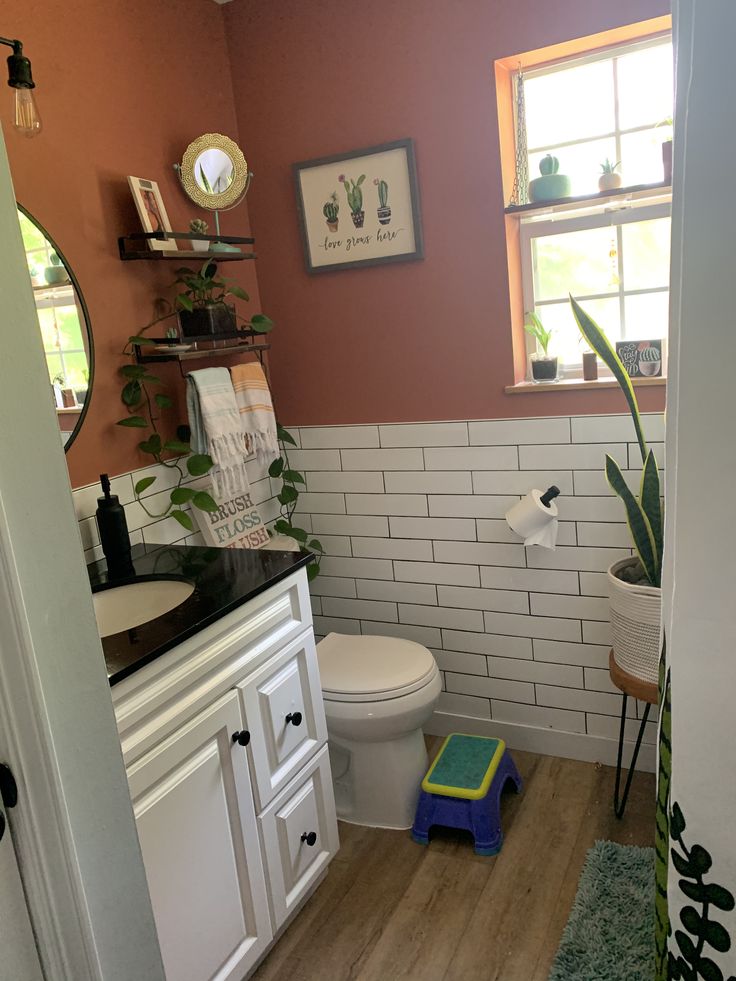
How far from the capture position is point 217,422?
2322mm

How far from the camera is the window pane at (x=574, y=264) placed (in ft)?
7.88

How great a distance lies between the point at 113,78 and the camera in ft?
7.12

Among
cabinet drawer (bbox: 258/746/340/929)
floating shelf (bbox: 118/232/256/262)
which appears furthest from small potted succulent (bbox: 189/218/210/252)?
cabinet drawer (bbox: 258/746/340/929)

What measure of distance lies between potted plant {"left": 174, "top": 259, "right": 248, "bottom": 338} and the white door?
62.3 inches

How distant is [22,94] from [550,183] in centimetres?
142

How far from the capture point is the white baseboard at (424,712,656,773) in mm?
2467

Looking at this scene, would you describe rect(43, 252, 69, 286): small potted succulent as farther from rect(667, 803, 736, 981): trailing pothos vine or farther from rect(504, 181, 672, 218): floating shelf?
rect(667, 803, 736, 981): trailing pothos vine

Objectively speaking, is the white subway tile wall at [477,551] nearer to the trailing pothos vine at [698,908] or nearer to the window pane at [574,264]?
the window pane at [574,264]

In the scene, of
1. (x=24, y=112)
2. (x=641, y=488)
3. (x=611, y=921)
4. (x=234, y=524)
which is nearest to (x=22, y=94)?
(x=24, y=112)

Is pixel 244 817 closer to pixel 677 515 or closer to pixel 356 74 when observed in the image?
pixel 677 515

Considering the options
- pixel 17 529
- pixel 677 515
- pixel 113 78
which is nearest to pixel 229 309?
pixel 113 78

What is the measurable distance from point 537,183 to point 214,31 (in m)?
1.18

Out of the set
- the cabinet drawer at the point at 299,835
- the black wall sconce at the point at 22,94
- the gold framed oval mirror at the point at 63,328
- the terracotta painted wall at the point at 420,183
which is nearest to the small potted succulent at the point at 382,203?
the terracotta painted wall at the point at 420,183

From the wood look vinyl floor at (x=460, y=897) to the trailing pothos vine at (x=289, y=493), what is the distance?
3.05 ft
